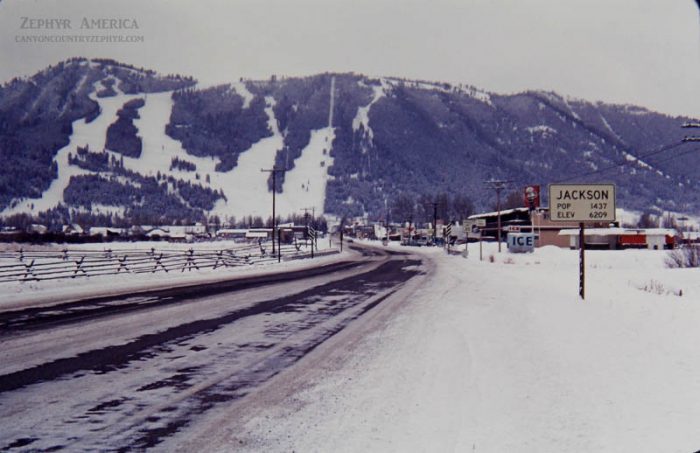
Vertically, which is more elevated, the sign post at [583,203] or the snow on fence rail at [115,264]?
the sign post at [583,203]

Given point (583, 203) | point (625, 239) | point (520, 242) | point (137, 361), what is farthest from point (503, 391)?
point (625, 239)

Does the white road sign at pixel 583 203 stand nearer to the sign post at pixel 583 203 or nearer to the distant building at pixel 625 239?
the sign post at pixel 583 203

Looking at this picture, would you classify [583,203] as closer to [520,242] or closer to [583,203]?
[583,203]

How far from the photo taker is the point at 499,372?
868 centimetres

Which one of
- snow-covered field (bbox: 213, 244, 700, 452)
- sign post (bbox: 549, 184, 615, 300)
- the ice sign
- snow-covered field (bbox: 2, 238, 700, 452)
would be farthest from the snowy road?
the ice sign

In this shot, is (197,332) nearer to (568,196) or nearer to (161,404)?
(161,404)

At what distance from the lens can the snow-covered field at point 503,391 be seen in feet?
18.4

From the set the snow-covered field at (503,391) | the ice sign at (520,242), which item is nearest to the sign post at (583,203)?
the snow-covered field at (503,391)

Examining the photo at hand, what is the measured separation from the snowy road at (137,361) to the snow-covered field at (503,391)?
Result: 0.95m

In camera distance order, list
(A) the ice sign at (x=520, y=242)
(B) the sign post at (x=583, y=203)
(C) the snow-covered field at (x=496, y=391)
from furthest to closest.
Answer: (A) the ice sign at (x=520, y=242)
(B) the sign post at (x=583, y=203)
(C) the snow-covered field at (x=496, y=391)

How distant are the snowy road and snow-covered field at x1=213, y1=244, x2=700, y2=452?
37.3 inches

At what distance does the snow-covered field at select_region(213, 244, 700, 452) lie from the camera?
5.62 meters

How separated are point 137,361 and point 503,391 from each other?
560 cm

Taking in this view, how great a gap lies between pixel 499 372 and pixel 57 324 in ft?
34.1
